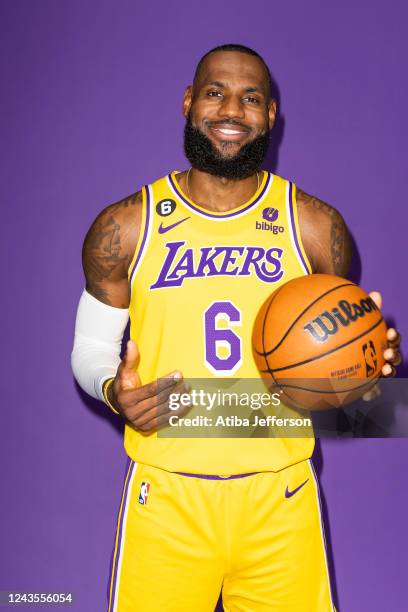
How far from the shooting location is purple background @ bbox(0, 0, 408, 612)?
199 cm

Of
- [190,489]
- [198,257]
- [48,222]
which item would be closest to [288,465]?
A: [190,489]

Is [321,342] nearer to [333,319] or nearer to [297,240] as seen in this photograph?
[333,319]

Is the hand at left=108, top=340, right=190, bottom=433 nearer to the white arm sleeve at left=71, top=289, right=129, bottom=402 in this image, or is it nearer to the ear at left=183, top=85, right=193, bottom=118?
the white arm sleeve at left=71, top=289, right=129, bottom=402

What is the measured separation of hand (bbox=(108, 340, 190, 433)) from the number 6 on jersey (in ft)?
0.65

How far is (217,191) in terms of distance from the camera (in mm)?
1613

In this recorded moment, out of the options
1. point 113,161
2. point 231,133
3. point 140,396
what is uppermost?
point 113,161

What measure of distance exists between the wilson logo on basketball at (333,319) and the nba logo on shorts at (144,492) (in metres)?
0.56

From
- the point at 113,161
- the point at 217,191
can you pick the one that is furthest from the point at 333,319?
the point at 113,161

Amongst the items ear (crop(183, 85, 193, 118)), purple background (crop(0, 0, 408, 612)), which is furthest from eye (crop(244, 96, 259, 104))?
purple background (crop(0, 0, 408, 612))

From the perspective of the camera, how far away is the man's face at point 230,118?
156 centimetres

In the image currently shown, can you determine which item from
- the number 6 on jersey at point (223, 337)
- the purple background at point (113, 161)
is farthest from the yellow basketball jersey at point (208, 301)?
the purple background at point (113, 161)

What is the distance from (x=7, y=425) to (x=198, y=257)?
1.04 m

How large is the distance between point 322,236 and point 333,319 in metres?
0.36

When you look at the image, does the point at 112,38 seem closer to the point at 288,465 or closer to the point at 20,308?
the point at 20,308
